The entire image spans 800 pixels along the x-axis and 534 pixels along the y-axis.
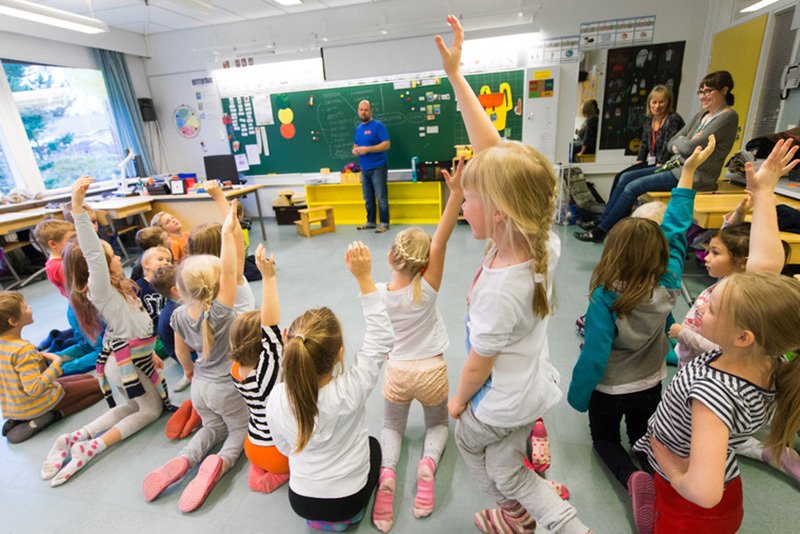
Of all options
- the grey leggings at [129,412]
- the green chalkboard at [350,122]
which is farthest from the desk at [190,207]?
the grey leggings at [129,412]

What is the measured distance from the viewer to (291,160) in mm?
6434

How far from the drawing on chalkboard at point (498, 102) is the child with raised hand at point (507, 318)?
15.4ft

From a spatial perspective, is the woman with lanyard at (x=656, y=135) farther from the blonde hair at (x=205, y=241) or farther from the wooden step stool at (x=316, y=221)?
the wooden step stool at (x=316, y=221)

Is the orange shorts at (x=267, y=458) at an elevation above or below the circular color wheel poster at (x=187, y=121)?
below

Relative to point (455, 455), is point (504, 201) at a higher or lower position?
higher

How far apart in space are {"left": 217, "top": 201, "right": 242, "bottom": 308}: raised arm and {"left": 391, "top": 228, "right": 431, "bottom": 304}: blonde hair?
678 mm

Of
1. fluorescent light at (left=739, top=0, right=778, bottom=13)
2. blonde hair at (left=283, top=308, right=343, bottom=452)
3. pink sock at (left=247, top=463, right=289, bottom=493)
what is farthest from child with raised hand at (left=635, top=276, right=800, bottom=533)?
fluorescent light at (left=739, top=0, right=778, bottom=13)

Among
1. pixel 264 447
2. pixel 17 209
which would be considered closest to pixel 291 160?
pixel 17 209

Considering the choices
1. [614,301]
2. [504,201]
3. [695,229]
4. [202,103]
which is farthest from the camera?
[202,103]

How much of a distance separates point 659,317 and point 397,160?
512cm

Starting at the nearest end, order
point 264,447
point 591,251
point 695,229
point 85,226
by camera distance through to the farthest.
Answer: point 264,447, point 85,226, point 695,229, point 591,251

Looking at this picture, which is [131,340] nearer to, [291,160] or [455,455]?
[455,455]

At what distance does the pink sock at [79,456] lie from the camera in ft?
5.60

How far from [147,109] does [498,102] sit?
564 centimetres
